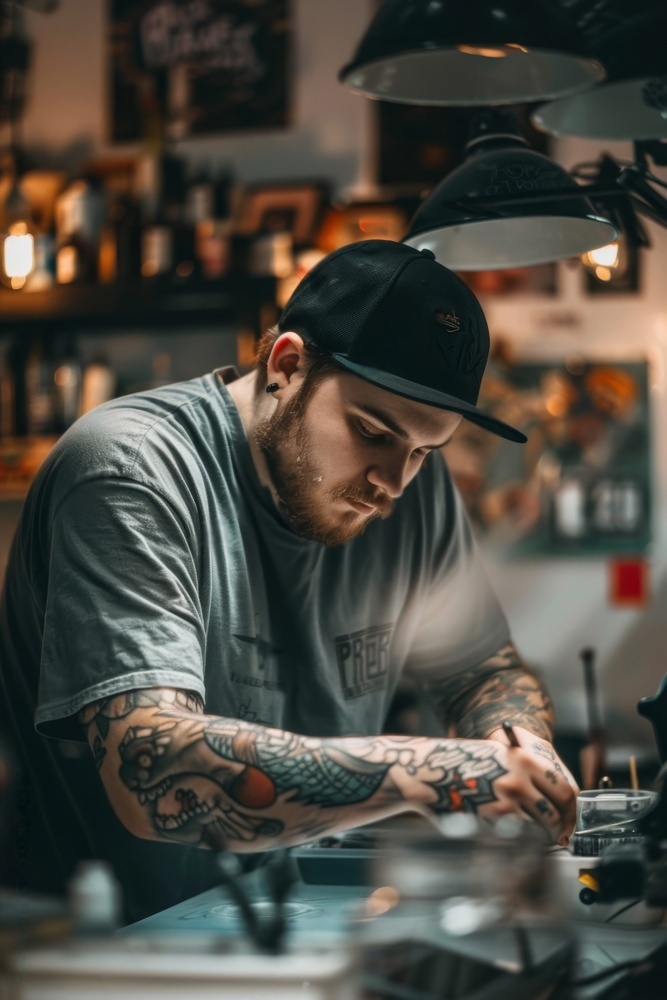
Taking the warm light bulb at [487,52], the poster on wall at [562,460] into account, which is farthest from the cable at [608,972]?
the poster on wall at [562,460]

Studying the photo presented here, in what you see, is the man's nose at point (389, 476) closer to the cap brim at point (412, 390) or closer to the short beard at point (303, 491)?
the short beard at point (303, 491)

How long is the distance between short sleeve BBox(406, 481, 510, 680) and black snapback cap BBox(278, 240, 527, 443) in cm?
45

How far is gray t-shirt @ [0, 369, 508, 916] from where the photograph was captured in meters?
1.37

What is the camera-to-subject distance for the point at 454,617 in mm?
1996

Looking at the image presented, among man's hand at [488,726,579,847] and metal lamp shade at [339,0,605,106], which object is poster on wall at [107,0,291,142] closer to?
metal lamp shade at [339,0,605,106]

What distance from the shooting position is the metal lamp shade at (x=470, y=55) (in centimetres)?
164

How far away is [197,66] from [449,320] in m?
3.52

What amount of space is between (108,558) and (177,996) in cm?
66

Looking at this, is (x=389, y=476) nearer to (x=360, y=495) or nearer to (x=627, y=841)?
(x=360, y=495)

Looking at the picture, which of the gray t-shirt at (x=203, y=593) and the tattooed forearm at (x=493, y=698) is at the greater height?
the gray t-shirt at (x=203, y=593)

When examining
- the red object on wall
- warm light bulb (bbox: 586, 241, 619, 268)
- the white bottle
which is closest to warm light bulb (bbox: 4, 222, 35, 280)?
warm light bulb (bbox: 586, 241, 619, 268)

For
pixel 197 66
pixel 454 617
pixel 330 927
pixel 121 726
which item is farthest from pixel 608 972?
pixel 197 66

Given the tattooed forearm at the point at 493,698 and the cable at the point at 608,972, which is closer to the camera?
the cable at the point at 608,972

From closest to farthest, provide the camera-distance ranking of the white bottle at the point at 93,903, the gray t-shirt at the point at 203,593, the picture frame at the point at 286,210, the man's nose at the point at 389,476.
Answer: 1. the white bottle at the point at 93,903
2. the gray t-shirt at the point at 203,593
3. the man's nose at the point at 389,476
4. the picture frame at the point at 286,210
